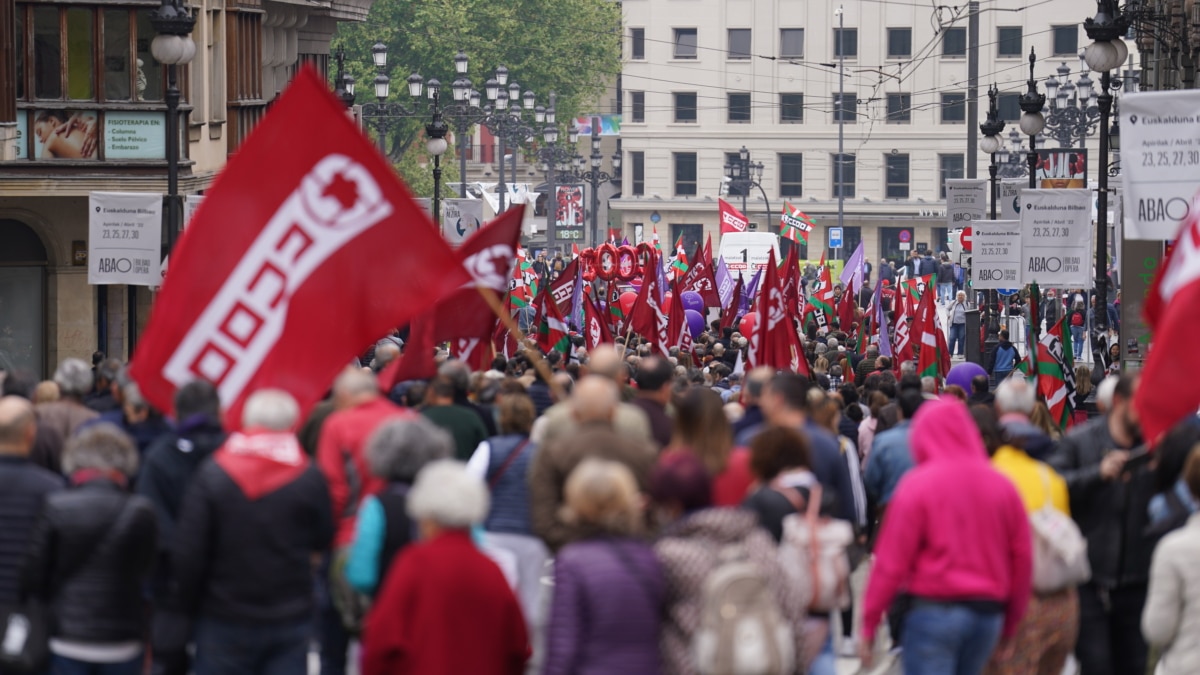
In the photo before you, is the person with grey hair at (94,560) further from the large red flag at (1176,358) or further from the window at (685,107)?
the window at (685,107)

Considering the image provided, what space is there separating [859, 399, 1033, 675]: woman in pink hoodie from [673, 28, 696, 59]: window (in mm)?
81033

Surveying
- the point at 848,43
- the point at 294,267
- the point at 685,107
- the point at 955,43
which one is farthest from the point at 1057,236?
the point at 685,107

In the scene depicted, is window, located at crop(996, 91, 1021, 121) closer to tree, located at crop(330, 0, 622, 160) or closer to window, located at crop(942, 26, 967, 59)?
window, located at crop(942, 26, 967, 59)

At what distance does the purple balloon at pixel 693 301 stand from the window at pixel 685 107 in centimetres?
5811

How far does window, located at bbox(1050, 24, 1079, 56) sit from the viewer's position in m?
83.1

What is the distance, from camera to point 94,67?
89.3 ft

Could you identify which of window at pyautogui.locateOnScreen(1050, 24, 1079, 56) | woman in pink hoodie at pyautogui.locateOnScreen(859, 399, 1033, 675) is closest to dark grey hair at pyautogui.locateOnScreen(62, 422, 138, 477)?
woman in pink hoodie at pyautogui.locateOnScreen(859, 399, 1033, 675)

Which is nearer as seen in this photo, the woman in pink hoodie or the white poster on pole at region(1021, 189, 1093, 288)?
the woman in pink hoodie

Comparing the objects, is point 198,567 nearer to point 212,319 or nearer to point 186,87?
point 212,319

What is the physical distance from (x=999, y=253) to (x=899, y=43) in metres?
60.4

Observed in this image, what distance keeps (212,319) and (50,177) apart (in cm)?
1801

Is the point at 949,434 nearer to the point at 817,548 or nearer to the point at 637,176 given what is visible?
the point at 817,548

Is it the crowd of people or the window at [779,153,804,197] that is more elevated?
the window at [779,153,804,197]

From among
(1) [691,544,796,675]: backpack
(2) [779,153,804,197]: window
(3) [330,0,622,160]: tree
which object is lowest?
(1) [691,544,796,675]: backpack
